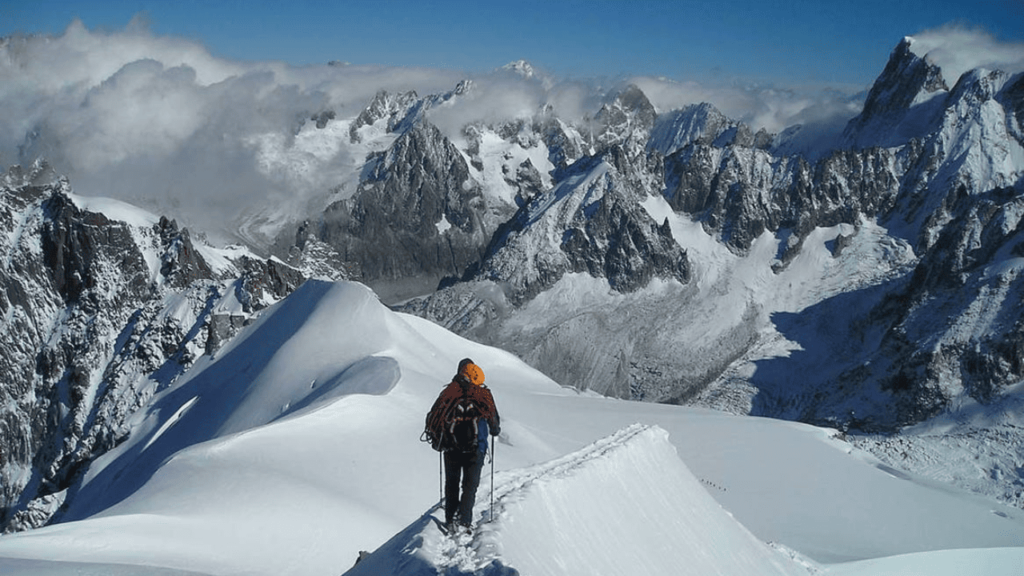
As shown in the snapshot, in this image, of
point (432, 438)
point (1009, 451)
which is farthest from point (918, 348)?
point (432, 438)

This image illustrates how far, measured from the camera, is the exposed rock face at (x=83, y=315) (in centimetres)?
10112

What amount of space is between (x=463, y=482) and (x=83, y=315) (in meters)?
132

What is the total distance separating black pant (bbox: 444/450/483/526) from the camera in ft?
41.5

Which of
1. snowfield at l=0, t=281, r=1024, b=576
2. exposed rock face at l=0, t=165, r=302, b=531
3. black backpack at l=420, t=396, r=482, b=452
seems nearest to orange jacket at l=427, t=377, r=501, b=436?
black backpack at l=420, t=396, r=482, b=452

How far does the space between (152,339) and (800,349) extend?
13366 cm

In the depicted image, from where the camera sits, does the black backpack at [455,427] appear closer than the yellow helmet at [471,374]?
Yes

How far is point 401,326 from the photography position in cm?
5769

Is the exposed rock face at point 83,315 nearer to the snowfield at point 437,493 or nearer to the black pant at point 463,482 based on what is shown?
the snowfield at point 437,493

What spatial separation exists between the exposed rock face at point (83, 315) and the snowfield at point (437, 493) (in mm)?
40977

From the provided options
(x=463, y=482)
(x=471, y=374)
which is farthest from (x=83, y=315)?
(x=463, y=482)

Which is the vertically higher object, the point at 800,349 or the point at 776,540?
the point at 800,349

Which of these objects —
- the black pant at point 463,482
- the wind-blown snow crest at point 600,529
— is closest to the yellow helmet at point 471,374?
the black pant at point 463,482

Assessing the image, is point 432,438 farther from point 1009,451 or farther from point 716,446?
point 1009,451

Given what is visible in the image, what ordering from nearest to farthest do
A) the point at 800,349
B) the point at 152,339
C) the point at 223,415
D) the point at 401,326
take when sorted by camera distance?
the point at 223,415
the point at 401,326
the point at 152,339
the point at 800,349
